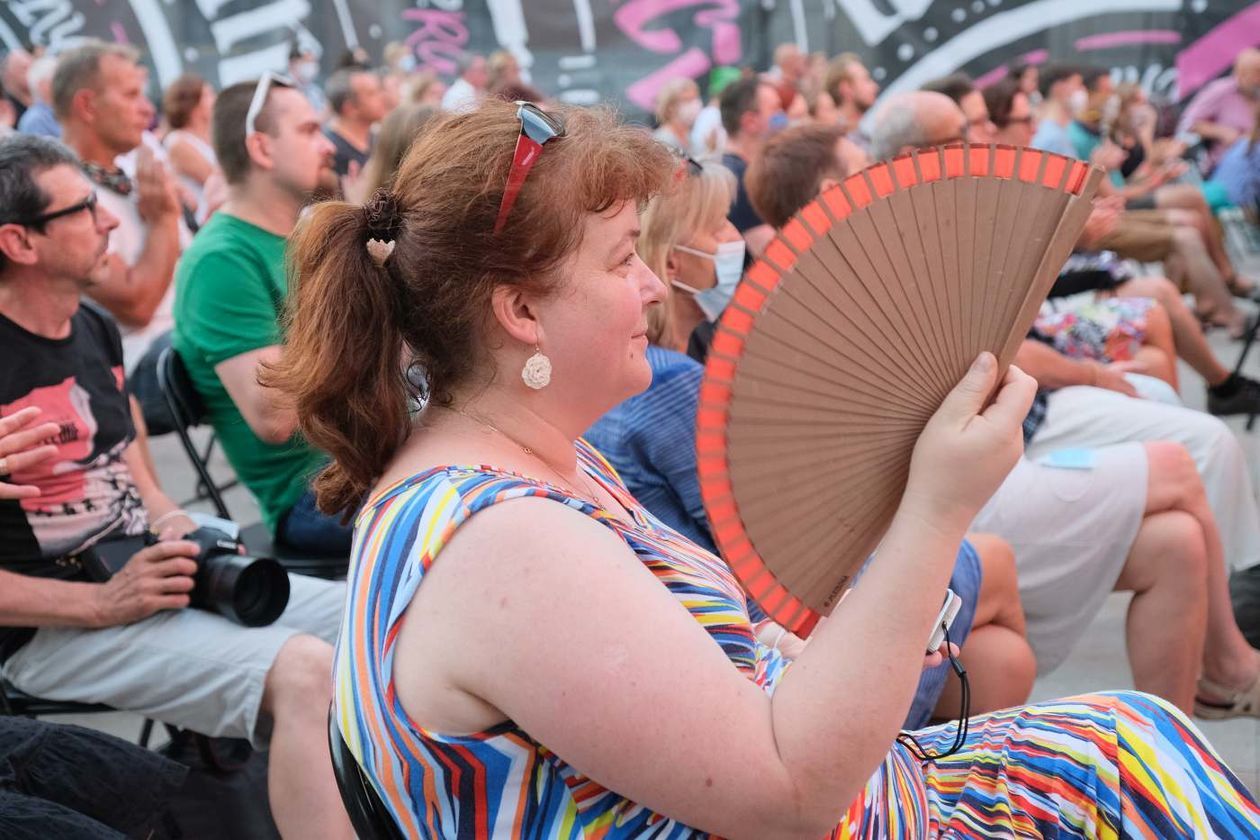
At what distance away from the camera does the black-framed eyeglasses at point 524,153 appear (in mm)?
1283

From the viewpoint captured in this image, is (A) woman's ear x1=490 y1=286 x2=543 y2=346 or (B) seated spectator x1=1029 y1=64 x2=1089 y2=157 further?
(B) seated spectator x1=1029 y1=64 x2=1089 y2=157

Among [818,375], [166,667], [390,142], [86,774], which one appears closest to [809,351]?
[818,375]

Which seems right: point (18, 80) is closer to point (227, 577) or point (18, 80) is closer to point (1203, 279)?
point (1203, 279)

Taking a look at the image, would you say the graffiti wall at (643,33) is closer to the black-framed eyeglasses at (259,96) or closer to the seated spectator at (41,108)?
the seated spectator at (41,108)

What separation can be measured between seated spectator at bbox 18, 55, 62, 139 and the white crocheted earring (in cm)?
574

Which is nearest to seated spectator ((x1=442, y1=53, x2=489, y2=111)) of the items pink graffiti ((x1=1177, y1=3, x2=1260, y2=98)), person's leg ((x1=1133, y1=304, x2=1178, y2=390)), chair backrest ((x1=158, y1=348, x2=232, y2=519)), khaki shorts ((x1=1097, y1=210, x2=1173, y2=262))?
khaki shorts ((x1=1097, y1=210, x2=1173, y2=262))

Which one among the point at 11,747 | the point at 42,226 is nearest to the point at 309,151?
the point at 42,226

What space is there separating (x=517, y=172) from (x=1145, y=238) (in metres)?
6.34

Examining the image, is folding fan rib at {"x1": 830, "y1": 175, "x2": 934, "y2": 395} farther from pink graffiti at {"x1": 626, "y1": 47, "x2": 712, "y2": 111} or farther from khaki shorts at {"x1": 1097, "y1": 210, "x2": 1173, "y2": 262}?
pink graffiti at {"x1": 626, "y1": 47, "x2": 712, "y2": 111}

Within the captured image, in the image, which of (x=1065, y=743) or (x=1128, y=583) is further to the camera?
(x=1128, y=583)

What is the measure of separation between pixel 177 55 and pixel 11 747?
11845 millimetres

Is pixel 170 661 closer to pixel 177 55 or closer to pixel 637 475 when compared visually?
pixel 637 475

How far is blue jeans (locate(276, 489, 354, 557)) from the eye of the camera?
286 cm

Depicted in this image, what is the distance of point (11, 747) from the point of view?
5.95ft
